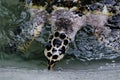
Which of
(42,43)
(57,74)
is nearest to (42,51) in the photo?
(42,43)

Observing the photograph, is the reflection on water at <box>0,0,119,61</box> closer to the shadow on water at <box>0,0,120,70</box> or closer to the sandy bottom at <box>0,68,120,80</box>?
the shadow on water at <box>0,0,120,70</box>

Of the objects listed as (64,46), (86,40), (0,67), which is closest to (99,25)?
(86,40)

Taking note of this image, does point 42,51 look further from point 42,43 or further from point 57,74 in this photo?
point 57,74

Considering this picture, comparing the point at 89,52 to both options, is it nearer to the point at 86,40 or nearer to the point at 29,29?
the point at 86,40

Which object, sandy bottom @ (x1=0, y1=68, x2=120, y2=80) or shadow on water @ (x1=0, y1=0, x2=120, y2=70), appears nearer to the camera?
sandy bottom @ (x1=0, y1=68, x2=120, y2=80)

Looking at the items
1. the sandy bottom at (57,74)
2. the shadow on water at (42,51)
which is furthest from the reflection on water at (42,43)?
the sandy bottom at (57,74)

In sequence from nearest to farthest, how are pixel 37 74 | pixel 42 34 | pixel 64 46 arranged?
pixel 37 74 → pixel 64 46 → pixel 42 34

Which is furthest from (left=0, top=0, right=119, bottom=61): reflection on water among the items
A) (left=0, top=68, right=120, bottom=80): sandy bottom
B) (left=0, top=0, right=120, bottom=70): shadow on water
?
(left=0, top=68, right=120, bottom=80): sandy bottom
